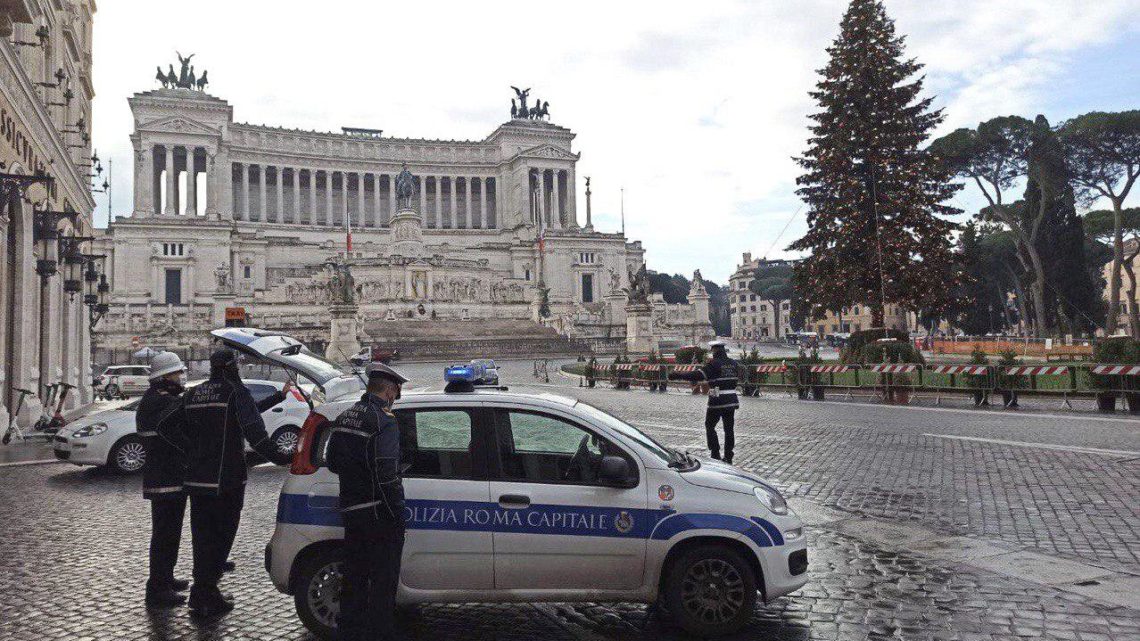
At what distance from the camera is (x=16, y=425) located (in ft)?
54.3

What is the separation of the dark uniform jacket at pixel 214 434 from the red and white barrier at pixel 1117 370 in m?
19.2

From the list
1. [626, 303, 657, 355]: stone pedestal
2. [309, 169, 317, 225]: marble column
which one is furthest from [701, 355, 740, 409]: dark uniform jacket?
[309, 169, 317, 225]: marble column

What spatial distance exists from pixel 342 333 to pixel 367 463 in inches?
1760

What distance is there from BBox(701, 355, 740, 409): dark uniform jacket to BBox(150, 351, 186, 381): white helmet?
709 centimetres

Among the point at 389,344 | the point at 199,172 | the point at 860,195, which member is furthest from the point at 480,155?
the point at 860,195

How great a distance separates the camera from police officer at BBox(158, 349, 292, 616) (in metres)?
5.85

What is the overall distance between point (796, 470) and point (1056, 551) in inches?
172

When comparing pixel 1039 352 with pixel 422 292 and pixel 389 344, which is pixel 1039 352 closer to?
pixel 389 344

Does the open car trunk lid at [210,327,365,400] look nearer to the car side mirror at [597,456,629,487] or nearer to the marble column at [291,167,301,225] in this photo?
the car side mirror at [597,456,629,487]

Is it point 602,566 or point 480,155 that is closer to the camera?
point 602,566

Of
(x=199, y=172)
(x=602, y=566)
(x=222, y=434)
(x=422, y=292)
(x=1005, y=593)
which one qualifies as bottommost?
(x=1005, y=593)

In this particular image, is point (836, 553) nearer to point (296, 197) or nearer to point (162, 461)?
point (162, 461)

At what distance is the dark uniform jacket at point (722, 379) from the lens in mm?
11133

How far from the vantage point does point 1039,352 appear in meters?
37.2
